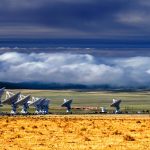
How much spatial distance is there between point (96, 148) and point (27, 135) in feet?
65.9

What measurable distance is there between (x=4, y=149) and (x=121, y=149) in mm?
11537

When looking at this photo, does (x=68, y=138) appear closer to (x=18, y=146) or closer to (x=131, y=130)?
(x=18, y=146)

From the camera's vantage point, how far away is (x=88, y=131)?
8944 cm

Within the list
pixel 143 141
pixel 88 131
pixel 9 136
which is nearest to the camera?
pixel 143 141

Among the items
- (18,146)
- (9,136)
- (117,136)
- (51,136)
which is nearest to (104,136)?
(117,136)

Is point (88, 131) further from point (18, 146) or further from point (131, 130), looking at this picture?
point (18, 146)

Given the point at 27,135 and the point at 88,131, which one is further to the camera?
the point at 88,131

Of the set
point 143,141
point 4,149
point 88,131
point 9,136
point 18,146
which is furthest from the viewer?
point 88,131

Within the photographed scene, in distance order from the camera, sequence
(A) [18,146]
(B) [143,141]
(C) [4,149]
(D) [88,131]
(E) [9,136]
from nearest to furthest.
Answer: (C) [4,149], (A) [18,146], (B) [143,141], (E) [9,136], (D) [88,131]

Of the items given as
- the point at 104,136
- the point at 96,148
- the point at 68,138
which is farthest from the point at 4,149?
the point at 104,136

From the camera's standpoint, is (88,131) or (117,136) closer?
(117,136)

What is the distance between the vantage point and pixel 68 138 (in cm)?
7625

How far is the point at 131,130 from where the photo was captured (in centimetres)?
9244

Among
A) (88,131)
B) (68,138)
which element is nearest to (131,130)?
(88,131)
